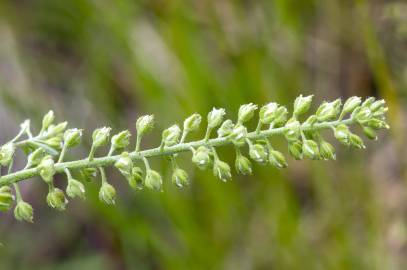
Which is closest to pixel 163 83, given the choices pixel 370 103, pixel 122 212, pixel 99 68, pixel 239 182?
pixel 99 68

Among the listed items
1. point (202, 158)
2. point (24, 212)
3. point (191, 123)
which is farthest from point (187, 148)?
point (24, 212)

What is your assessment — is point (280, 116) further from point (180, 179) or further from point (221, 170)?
point (180, 179)

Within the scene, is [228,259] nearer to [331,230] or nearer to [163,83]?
[331,230]

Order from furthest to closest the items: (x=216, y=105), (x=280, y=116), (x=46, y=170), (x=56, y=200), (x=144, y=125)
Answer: (x=216, y=105), (x=144, y=125), (x=280, y=116), (x=56, y=200), (x=46, y=170)

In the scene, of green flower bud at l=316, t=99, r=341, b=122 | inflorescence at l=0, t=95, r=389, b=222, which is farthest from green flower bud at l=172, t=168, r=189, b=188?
green flower bud at l=316, t=99, r=341, b=122

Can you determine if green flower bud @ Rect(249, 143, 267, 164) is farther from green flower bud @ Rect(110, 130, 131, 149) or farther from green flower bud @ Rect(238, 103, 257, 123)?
green flower bud @ Rect(110, 130, 131, 149)

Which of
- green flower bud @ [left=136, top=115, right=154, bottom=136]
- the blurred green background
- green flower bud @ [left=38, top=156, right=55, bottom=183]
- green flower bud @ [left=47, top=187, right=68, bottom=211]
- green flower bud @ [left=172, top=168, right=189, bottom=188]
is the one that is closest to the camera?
green flower bud @ [left=38, top=156, right=55, bottom=183]
